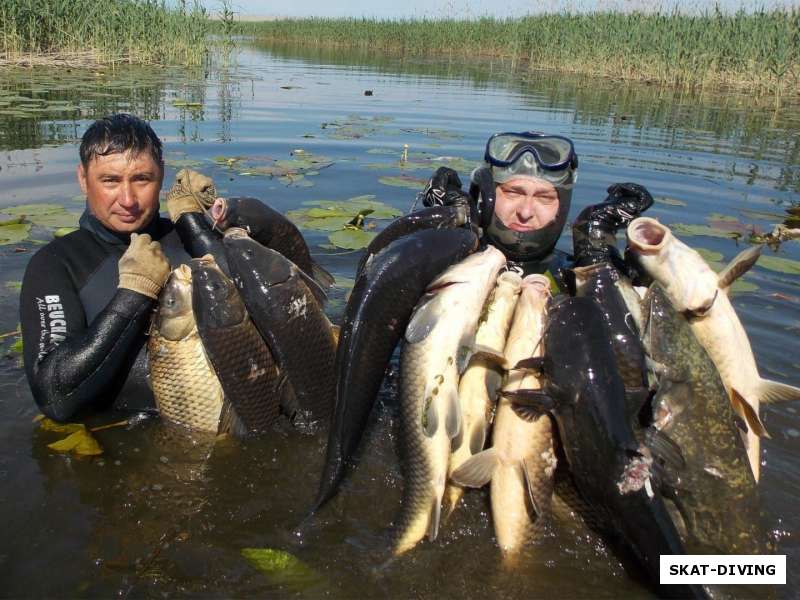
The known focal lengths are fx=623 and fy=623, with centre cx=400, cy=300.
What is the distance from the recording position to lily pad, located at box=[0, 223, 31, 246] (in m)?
6.37

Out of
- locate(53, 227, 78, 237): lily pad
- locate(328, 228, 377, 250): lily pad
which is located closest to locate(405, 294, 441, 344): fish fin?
locate(328, 228, 377, 250): lily pad

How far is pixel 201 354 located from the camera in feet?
11.6

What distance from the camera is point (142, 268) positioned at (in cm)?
338

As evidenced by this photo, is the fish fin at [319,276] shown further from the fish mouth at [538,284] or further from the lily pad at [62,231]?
the lily pad at [62,231]

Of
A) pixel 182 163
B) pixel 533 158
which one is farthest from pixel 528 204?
pixel 182 163

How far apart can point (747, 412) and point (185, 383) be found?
9.92 ft

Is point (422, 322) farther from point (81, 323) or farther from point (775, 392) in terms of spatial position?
point (81, 323)

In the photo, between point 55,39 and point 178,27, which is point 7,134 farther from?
point 178,27

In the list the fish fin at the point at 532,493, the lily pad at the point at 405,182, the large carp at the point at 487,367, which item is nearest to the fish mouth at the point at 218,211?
the large carp at the point at 487,367

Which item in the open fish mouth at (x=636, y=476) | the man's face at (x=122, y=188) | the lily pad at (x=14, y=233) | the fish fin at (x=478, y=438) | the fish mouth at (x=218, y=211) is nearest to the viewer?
the open fish mouth at (x=636, y=476)

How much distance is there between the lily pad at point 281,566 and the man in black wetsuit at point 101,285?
134 centimetres

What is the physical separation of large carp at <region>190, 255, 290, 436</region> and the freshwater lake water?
0.88 ft

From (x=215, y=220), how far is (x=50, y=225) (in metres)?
4.11

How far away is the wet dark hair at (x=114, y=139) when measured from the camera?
3.53 meters
